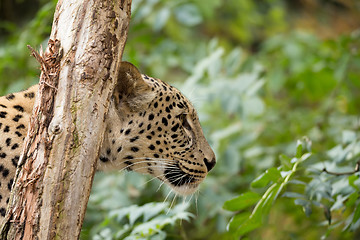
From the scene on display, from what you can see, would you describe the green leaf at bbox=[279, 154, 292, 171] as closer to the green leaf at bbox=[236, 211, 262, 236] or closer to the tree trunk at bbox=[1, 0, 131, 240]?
the green leaf at bbox=[236, 211, 262, 236]

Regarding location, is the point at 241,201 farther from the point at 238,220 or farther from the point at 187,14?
the point at 187,14

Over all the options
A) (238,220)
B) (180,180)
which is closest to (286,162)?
(238,220)

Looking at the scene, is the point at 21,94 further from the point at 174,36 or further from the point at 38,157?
the point at 174,36

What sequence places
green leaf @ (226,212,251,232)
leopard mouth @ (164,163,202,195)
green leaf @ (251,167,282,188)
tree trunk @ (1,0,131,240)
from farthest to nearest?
leopard mouth @ (164,163,202,195)
green leaf @ (226,212,251,232)
green leaf @ (251,167,282,188)
tree trunk @ (1,0,131,240)

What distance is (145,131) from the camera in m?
4.35

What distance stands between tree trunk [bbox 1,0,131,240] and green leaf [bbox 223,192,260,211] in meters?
1.28

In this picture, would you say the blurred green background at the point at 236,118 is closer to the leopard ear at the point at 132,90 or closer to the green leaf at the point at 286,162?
the green leaf at the point at 286,162

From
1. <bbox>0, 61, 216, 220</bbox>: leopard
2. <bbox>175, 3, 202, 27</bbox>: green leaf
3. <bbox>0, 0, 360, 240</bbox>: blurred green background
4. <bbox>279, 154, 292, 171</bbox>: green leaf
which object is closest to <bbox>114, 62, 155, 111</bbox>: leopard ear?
<bbox>0, 61, 216, 220</bbox>: leopard

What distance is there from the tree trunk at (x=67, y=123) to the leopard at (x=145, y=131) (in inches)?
28.7

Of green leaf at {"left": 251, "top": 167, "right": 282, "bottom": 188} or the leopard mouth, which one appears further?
the leopard mouth

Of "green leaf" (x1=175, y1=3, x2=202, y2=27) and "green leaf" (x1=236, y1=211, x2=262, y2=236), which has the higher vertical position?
"green leaf" (x1=175, y1=3, x2=202, y2=27)

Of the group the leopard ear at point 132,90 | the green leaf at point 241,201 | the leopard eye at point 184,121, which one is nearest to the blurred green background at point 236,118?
the green leaf at point 241,201

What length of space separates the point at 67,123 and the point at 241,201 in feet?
5.36

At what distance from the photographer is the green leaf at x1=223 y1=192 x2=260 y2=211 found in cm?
390
